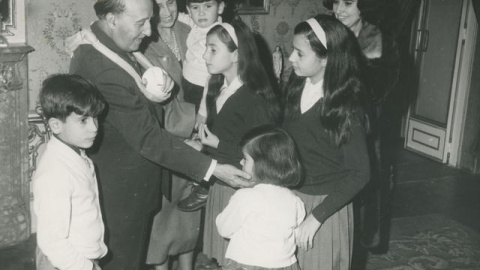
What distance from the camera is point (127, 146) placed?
98.5 inches

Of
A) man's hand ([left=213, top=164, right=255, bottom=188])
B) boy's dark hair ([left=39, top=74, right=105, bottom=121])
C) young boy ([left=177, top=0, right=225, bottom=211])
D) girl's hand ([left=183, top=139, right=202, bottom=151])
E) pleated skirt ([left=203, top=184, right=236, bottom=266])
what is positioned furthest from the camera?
young boy ([left=177, top=0, right=225, bottom=211])

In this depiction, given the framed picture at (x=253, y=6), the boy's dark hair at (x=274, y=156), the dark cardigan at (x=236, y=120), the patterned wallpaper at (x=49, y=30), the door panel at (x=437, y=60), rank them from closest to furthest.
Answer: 1. the boy's dark hair at (x=274, y=156)
2. the dark cardigan at (x=236, y=120)
3. the patterned wallpaper at (x=49, y=30)
4. the framed picture at (x=253, y=6)
5. the door panel at (x=437, y=60)

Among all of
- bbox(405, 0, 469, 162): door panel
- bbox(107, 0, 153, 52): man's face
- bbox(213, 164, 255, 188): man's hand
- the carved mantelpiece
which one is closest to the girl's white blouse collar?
bbox(213, 164, 255, 188): man's hand

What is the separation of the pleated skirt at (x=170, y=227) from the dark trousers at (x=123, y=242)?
1.32 ft

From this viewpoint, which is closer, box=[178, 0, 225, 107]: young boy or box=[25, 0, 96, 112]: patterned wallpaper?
box=[178, 0, 225, 107]: young boy

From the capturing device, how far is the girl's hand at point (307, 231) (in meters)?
2.41

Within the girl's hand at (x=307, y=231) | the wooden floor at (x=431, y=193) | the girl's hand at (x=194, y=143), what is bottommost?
the wooden floor at (x=431, y=193)

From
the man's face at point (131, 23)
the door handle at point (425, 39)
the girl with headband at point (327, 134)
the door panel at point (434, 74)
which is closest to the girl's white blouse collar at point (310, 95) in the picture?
the girl with headband at point (327, 134)

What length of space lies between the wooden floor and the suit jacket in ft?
5.59

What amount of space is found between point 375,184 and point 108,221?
1683 mm

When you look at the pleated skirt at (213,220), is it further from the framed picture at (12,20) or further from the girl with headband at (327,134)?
the framed picture at (12,20)

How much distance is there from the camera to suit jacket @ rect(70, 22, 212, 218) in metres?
2.39

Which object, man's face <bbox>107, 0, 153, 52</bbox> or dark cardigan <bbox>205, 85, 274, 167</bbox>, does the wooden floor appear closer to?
dark cardigan <bbox>205, 85, 274, 167</bbox>

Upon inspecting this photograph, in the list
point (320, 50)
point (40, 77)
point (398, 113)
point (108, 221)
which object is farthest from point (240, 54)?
point (398, 113)
